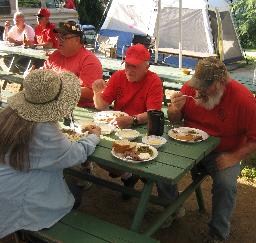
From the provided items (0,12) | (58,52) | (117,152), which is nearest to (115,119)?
(117,152)

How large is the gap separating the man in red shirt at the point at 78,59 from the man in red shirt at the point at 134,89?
27cm

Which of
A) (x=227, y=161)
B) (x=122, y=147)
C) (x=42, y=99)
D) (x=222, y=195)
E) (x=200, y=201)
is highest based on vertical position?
(x=42, y=99)

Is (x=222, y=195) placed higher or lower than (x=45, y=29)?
lower

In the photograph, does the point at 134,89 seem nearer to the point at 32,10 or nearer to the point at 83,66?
the point at 83,66

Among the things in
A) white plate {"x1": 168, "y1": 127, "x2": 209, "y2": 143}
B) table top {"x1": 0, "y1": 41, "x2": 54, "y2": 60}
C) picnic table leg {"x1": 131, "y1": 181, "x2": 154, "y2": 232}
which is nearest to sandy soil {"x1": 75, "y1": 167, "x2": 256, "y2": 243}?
picnic table leg {"x1": 131, "y1": 181, "x2": 154, "y2": 232}

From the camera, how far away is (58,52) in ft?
13.4

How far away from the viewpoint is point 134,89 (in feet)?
11.2

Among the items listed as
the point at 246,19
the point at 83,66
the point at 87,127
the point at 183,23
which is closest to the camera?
the point at 87,127

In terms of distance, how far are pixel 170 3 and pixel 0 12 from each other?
18.2ft

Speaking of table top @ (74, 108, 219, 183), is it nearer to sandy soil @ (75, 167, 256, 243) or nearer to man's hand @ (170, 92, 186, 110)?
man's hand @ (170, 92, 186, 110)

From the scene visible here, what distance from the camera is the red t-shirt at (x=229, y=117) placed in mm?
2883

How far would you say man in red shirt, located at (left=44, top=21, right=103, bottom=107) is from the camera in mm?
3812

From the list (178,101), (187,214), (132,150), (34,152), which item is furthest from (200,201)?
(34,152)

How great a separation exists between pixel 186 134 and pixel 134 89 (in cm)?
75
